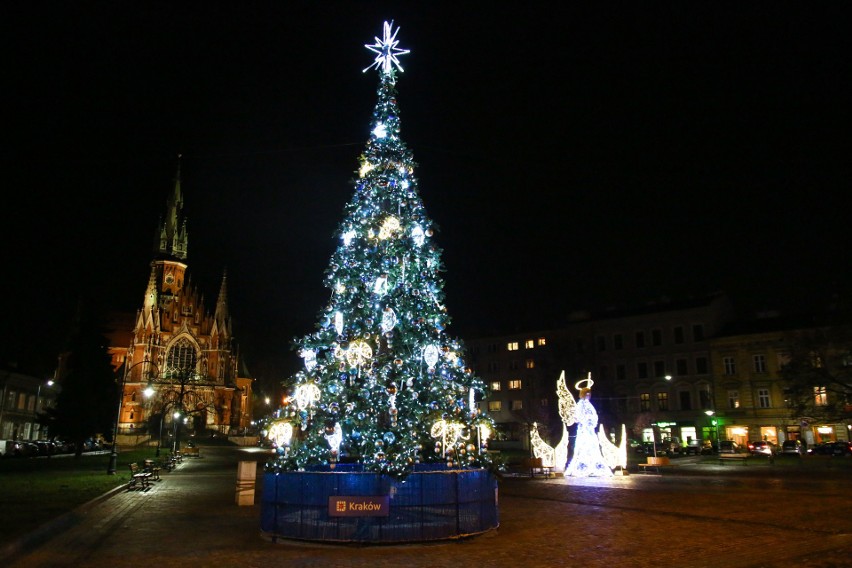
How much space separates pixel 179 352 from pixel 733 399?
71679 mm

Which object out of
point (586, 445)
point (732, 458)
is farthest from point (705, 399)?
point (586, 445)

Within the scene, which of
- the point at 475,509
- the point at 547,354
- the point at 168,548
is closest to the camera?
the point at 168,548

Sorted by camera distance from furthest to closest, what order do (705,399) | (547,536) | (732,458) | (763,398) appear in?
(705,399) < (763,398) < (732,458) < (547,536)

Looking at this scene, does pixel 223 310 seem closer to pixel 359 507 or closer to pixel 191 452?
pixel 191 452

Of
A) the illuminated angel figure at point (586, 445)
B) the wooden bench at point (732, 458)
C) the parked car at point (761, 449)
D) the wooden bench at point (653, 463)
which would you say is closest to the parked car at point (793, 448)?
the parked car at point (761, 449)

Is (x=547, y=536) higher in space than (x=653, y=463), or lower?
lower

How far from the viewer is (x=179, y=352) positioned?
89562mm

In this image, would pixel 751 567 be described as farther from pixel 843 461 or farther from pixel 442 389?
pixel 843 461

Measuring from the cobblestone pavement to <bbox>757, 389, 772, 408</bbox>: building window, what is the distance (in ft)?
112

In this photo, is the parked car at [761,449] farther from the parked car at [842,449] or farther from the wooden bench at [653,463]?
the wooden bench at [653,463]

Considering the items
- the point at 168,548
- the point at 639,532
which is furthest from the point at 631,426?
the point at 168,548

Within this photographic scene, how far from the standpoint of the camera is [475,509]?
37.0 ft

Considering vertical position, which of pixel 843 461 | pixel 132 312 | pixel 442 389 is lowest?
pixel 843 461

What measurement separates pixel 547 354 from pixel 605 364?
7976 millimetres
